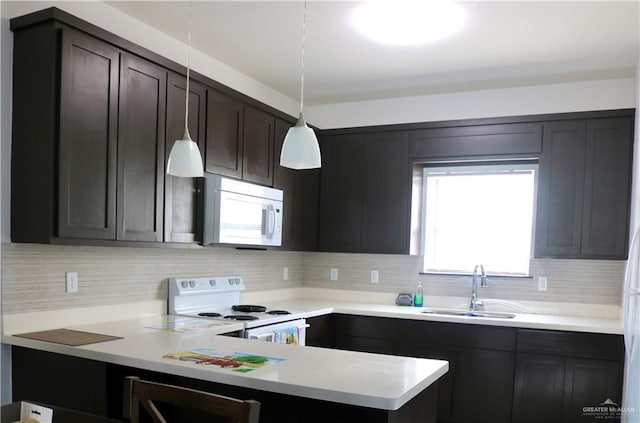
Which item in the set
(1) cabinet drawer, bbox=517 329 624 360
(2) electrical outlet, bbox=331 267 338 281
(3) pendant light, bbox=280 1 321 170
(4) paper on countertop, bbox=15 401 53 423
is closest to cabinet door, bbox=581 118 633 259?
(1) cabinet drawer, bbox=517 329 624 360

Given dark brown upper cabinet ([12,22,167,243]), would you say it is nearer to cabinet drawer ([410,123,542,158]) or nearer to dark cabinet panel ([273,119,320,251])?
dark cabinet panel ([273,119,320,251])

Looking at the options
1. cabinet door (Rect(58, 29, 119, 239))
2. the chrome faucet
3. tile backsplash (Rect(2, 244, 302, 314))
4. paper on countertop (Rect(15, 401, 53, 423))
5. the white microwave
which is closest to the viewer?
paper on countertop (Rect(15, 401, 53, 423))

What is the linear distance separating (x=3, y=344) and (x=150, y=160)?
1101mm

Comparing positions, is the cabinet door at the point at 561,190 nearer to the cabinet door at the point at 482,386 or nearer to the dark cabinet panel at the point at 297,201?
the cabinet door at the point at 482,386

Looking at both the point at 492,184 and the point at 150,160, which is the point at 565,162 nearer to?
the point at 492,184

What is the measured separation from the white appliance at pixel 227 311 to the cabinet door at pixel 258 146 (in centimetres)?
78

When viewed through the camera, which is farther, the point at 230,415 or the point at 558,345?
the point at 558,345

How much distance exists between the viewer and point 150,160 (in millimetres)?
2807

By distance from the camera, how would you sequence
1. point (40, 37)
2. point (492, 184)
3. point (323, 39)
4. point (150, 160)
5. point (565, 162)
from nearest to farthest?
point (40, 37) < point (150, 160) < point (323, 39) < point (565, 162) < point (492, 184)

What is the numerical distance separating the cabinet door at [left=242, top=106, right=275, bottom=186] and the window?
1430 mm

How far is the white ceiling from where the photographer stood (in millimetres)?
2896

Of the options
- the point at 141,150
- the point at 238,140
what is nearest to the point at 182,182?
the point at 141,150

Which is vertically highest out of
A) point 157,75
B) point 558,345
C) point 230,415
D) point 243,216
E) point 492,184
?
point 157,75

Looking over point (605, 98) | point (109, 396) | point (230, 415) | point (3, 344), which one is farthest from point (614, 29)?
point (3, 344)
